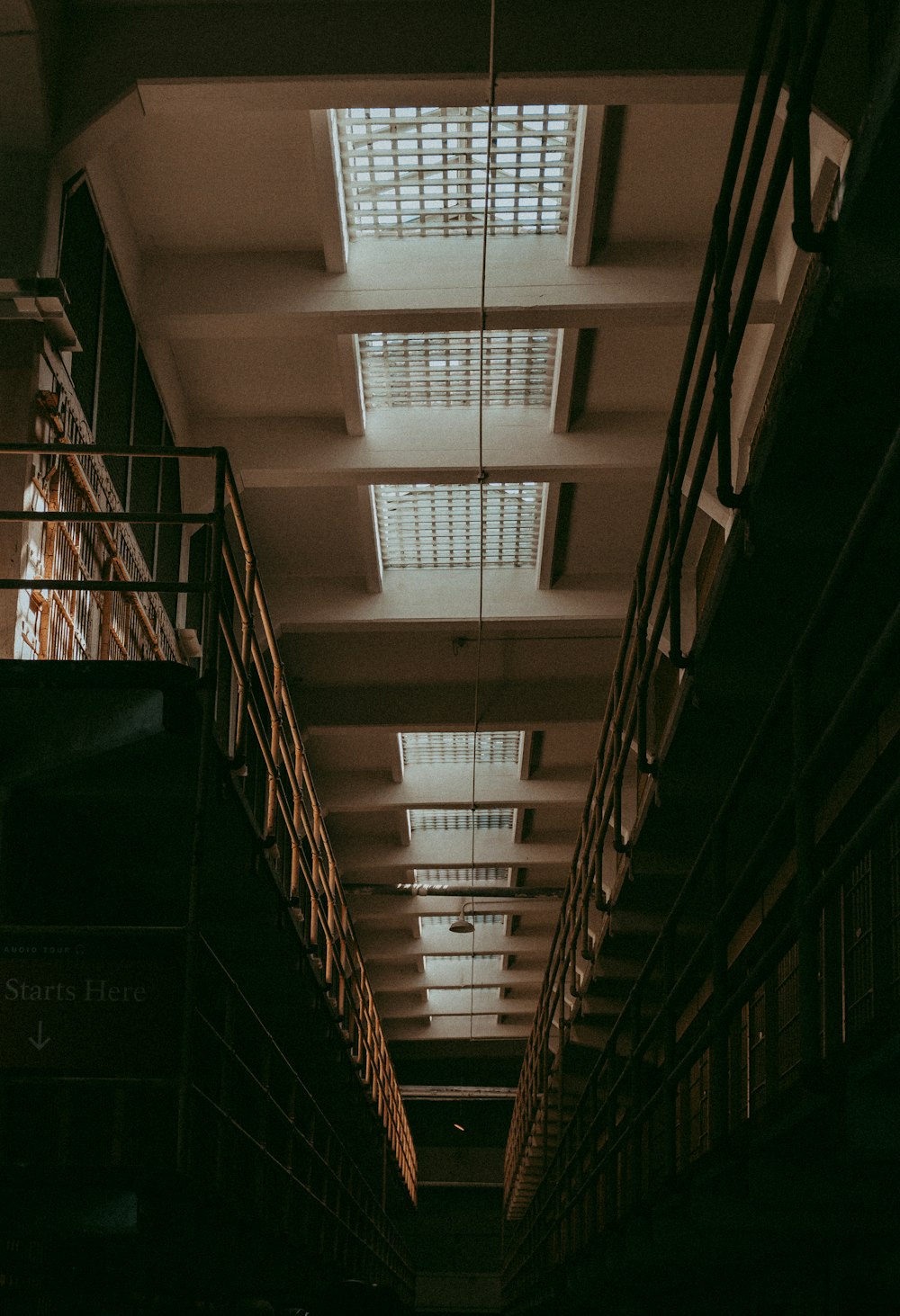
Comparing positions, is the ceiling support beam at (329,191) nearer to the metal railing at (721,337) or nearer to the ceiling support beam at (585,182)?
the ceiling support beam at (585,182)

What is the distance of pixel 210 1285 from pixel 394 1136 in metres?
13.0

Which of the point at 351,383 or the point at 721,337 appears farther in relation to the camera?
the point at 351,383

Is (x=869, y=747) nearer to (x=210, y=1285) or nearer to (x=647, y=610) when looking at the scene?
(x=647, y=610)

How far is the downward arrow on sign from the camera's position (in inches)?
204

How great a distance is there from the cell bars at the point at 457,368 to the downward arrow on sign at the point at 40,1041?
22.4 ft

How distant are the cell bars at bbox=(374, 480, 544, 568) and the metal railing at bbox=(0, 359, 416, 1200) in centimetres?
155

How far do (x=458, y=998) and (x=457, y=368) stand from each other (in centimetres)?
1772

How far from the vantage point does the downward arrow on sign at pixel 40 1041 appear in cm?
519

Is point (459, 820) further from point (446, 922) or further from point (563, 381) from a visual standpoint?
point (563, 381)

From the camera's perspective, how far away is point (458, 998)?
27.0 metres

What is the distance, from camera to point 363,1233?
16.5 metres

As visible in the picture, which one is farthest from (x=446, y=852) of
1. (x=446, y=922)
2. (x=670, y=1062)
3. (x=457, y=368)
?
(x=670, y=1062)

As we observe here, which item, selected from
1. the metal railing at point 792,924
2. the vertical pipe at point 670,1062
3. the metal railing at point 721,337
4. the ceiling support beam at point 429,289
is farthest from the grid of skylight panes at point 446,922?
the vertical pipe at point 670,1062

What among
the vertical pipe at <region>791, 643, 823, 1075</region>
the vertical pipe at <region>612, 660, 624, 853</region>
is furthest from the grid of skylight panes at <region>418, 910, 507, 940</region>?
the vertical pipe at <region>791, 643, 823, 1075</region>
